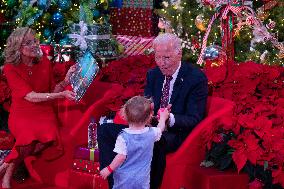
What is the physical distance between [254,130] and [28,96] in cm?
215

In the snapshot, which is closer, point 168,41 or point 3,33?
point 168,41

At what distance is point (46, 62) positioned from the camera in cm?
573

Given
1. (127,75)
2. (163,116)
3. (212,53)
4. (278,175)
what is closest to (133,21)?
(212,53)

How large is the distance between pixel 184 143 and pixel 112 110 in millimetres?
1199

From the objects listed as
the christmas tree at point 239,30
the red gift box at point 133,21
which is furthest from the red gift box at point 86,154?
the red gift box at point 133,21

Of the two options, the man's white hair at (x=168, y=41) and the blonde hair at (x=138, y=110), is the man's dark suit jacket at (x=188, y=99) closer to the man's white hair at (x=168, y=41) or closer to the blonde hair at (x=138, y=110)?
the man's white hair at (x=168, y=41)

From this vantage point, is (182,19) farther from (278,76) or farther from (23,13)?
(278,76)

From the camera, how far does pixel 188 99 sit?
472cm

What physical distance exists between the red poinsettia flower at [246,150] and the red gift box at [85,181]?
1311mm

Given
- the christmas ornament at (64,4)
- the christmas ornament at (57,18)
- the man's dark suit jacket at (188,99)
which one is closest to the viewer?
the man's dark suit jacket at (188,99)

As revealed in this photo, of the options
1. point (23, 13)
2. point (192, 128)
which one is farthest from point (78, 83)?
point (23, 13)

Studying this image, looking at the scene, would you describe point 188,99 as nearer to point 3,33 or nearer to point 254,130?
point 254,130

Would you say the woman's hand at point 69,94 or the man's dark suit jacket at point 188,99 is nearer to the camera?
the man's dark suit jacket at point 188,99

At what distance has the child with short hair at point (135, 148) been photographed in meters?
3.95
